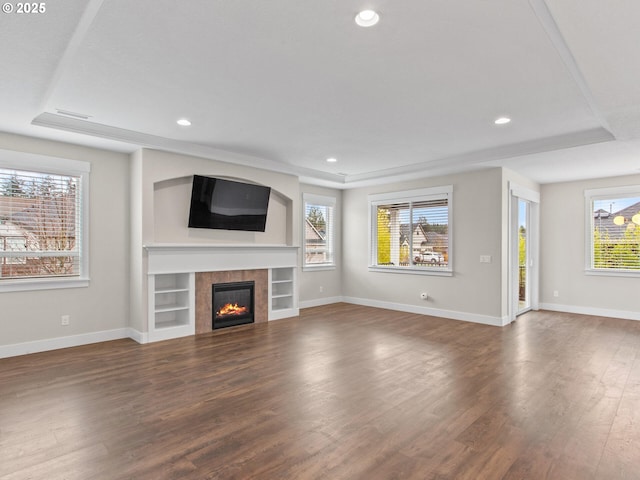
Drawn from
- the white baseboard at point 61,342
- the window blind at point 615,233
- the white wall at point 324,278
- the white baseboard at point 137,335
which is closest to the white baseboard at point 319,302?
the white wall at point 324,278

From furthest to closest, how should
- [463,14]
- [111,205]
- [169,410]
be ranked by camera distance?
[111,205] → [169,410] → [463,14]

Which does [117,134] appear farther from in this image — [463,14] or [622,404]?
[622,404]

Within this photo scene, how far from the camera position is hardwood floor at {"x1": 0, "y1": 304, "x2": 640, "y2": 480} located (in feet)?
7.23

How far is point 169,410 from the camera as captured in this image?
2924 millimetres

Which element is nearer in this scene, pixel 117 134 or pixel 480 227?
pixel 117 134

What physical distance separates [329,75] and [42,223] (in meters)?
3.95

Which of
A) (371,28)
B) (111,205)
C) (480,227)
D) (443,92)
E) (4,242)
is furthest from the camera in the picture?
(480,227)

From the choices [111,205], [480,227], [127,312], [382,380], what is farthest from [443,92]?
[127,312]

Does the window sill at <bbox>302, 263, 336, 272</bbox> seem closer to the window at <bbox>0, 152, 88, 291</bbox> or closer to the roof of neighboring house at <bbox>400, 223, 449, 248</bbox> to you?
the roof of neighboring house at <bbox>400, 223, 449, 248</bbox>

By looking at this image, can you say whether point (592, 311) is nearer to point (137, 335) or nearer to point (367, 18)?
point (367, 18)

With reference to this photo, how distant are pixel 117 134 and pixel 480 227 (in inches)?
217

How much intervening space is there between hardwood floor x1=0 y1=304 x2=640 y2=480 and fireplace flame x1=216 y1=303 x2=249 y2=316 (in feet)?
2.70

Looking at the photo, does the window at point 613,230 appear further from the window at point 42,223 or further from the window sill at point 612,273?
the window at point 42,223

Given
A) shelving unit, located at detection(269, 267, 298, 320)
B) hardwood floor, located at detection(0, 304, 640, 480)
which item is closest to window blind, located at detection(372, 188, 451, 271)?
shelving unit, located at detection(269, 267, 298, 320)
